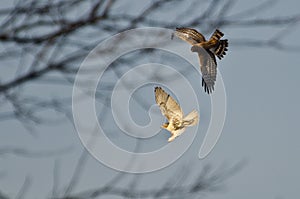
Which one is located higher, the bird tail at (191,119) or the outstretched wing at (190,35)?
the outstretched wing at (190,35)

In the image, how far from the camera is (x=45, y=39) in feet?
5.57

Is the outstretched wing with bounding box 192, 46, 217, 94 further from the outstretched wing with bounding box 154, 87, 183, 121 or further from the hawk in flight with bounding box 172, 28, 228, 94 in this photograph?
the outstretched wing with bounding box 154, 87, 183, 121

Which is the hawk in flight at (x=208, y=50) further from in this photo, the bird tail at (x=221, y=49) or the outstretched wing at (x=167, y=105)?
the outstretched wing at (x=167, y=105)

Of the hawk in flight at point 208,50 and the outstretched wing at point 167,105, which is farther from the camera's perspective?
the outstretched wing at point 167,105

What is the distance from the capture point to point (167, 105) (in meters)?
1.74

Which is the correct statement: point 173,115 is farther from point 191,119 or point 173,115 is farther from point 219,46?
point 219,46

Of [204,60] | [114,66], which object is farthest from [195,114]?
[114,66]

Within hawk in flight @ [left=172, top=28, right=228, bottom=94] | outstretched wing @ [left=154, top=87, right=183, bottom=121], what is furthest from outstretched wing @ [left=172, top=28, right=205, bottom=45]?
outstretched wing @ [left=154, top=87, right=183, bottom=121]

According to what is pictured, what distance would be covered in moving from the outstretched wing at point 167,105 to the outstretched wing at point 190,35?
28 cm

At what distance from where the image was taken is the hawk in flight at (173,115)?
1670mm

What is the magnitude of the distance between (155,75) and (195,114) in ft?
1.09

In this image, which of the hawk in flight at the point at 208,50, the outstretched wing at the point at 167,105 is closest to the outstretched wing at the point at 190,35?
the hawk in flight at the point at 208,50

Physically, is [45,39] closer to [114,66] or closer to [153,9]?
[114,66]

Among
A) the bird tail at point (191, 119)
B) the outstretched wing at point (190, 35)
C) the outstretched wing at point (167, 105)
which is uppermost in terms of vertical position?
the outstretched wing at point (190, 35)
